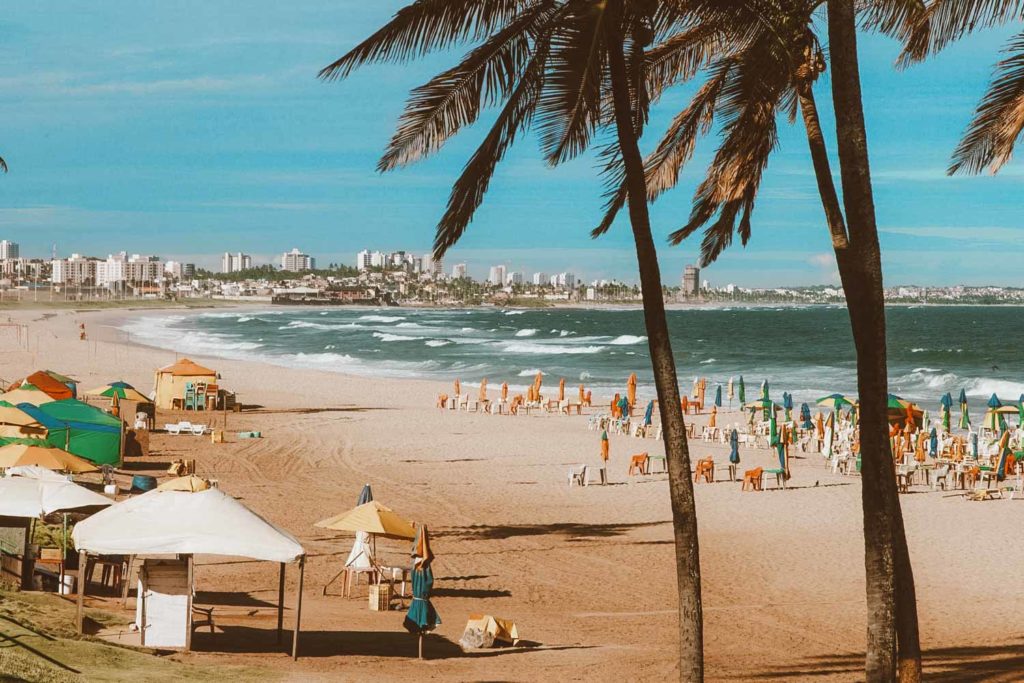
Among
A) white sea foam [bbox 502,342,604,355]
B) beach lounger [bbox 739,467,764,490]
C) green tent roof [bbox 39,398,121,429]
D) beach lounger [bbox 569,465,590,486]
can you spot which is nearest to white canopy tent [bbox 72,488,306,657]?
green tent roof [bbox 39,398,121,429]

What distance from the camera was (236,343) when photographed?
80.1 m

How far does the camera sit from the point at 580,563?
15094mm

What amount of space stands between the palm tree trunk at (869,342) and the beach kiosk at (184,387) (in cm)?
2768

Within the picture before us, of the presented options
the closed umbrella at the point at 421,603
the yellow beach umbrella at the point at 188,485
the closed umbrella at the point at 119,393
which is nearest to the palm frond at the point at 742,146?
the closed umbrella at the point at 421,603

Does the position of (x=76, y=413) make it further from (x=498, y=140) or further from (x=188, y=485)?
(x=498, y=140)

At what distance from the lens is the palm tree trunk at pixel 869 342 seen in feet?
22.0

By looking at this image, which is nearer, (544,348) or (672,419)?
(672,419)

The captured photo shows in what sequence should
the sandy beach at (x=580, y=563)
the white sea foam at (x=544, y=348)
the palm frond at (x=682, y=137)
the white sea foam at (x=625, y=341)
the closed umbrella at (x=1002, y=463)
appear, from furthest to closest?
the white sea foam at (x=625, y=341) < the white sea foam at (x=544, y=348) < the closed umbrella at (x=1002, y=463) < the sandy beach at (x=580, y=563) < the palm frond at (x=682, y=137)

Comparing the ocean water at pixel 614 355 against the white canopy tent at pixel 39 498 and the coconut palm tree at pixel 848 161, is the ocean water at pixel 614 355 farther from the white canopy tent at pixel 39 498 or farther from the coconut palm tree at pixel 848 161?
the coconut palm tree at pixel 848 161

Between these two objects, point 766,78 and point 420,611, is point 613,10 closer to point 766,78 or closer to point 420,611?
point 766,78

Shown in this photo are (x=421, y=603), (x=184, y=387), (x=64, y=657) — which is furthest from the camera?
(x=184, y=387)

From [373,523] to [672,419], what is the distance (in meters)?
5.95

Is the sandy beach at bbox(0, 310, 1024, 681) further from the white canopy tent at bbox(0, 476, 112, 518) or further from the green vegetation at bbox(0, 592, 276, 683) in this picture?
the white canopy tent at bbox(0, 476, 112, 518)

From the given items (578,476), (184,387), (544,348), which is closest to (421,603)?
(578,476)
